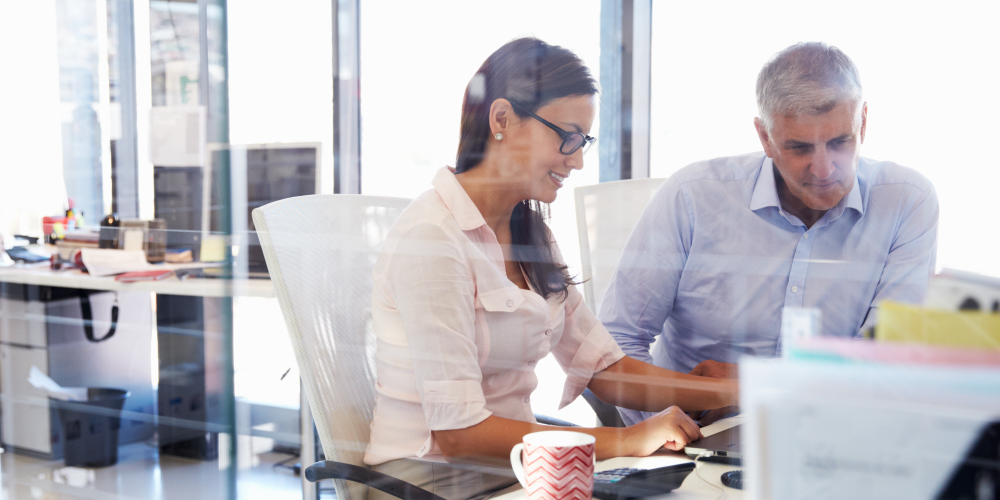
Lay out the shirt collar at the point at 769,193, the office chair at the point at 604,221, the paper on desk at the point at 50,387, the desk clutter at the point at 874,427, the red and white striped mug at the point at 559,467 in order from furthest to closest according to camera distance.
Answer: the paper on desk at the point at 50,387, the office chair at the point at 604,221, the shirt collar at the point at 769,193, the red and white striped mug at the point at 559,467, the desk clutter at the point at 874,427

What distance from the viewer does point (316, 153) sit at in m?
1.79

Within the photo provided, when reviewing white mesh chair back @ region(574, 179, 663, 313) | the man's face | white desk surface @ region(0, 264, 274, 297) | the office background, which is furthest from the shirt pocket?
white desk surface @ region(0, 264, 274, 297)

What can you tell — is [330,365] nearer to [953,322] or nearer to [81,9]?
[953,322]

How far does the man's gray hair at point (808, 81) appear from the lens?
951 millimetres

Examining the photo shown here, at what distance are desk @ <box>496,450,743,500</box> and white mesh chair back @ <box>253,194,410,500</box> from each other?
270 mm

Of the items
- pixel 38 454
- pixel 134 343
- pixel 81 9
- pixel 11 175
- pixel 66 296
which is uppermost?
pixel 81 9

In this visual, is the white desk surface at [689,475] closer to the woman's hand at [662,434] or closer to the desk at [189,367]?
the woman's hand at [662,434]

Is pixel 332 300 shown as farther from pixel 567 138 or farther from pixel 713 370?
pixel 713 370

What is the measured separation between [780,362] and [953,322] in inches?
4.4

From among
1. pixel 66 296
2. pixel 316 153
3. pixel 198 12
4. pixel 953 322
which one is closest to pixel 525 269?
pixel 953 322

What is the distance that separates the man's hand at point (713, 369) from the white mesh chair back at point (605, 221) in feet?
0.76

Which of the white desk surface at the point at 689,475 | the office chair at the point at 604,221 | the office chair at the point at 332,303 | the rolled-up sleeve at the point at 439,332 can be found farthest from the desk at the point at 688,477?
the office chair at the point at 604,221

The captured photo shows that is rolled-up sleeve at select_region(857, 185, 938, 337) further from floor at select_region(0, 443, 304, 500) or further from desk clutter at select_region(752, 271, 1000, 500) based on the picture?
floor at select_region(0, 443, 304, 500)

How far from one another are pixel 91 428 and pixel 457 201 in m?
1.70
